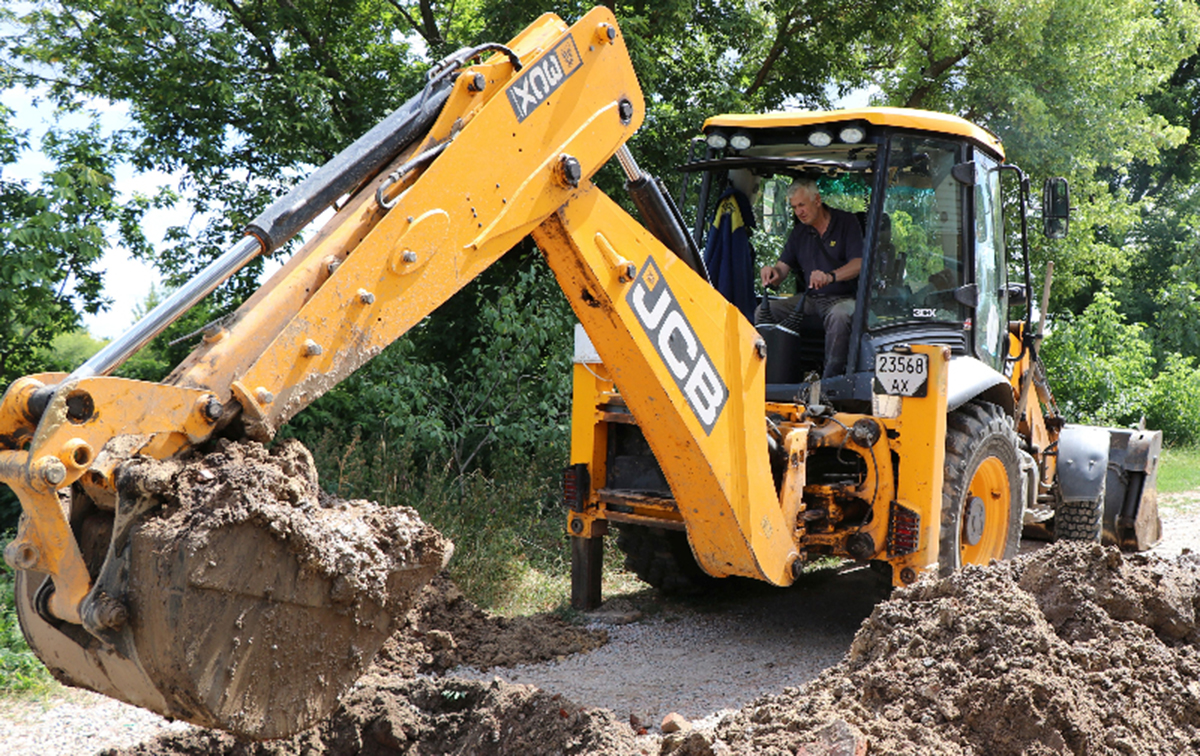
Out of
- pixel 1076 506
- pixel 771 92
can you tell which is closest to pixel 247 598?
pixel 1076 506

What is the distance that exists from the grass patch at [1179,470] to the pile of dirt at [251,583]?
1133 centimetres

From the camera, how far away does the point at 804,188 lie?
19.2 ft

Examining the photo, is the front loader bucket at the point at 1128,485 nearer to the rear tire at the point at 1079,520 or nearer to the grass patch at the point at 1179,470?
the rear tire at the point at 1079,520

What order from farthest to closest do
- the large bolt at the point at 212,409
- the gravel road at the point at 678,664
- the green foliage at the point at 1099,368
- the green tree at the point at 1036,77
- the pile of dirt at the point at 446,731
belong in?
1. the green foliage at the point at 1099,368
2. the green tree at the point at 1036,77
3. the gravel road at the point at 678,664
4. the pile of dirt at the point at 446,731
5. the large bolt at the point at 212,409

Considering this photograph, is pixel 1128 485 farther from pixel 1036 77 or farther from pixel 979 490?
pixel 1036 77

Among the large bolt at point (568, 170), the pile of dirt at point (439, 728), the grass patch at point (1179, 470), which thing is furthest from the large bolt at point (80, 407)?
the grass patch at point (1179, 470)

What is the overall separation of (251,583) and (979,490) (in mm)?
4553

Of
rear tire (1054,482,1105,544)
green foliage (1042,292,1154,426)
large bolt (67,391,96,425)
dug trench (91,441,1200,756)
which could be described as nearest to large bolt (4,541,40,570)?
large bolt (67,391,96,425)

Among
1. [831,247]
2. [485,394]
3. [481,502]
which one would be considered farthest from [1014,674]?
[485,394]

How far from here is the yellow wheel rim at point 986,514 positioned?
573 cm

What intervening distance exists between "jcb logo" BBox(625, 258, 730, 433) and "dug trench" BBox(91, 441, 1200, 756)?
3.70ft

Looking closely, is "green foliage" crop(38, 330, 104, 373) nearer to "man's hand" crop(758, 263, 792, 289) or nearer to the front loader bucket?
"man's hand" crop(758, 263, 792, 289)

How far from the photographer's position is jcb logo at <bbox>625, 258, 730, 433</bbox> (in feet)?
13.9

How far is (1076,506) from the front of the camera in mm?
7305
